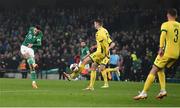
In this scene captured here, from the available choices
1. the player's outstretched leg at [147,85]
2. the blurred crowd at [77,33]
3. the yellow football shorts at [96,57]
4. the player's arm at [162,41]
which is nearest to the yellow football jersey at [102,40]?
the yellow football shorts at [96,57]

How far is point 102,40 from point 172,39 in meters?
5.55

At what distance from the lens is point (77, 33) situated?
44750 millimetres

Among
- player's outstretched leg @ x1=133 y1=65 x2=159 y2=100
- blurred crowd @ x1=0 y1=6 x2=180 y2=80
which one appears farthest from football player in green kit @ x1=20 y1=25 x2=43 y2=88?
blurred crowd @ x1=0 y1=6 x2=180 y2=80

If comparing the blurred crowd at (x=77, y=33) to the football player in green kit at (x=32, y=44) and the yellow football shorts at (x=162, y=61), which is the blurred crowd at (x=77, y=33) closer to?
the football player in green kit at (x=32, y=44)

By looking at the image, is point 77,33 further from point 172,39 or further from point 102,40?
point 172,39

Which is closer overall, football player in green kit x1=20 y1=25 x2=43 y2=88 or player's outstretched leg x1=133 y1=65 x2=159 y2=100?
player's outstretched leg x1=133 y1=65 x2=159 y2=100

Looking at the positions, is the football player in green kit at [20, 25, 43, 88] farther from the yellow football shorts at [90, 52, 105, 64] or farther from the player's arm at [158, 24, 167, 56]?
the player's arm at [158, 24, 167, 56]

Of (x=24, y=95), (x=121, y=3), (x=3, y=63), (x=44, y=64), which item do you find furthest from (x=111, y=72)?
(x=24, y=95)

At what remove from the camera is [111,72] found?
117 ft

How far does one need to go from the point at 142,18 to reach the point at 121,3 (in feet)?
13.0

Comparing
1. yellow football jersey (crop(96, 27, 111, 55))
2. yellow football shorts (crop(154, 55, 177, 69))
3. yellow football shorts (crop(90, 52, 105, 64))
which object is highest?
yellow football jersey (crop(96, 27, 111, 55))

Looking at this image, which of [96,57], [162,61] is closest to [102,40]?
[96,57]

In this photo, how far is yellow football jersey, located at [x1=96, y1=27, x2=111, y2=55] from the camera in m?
21.7

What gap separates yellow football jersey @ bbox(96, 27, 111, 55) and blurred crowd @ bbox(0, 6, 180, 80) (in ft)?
47.4
